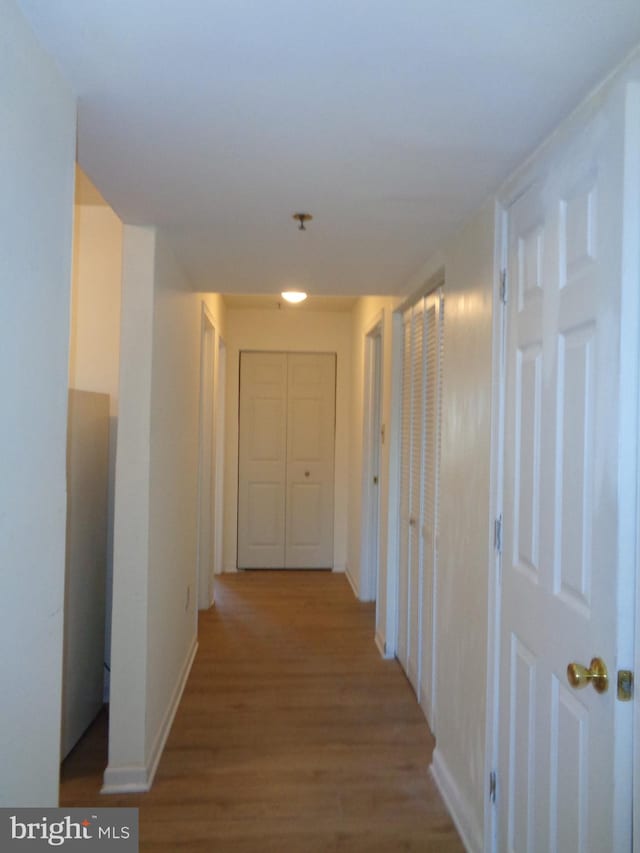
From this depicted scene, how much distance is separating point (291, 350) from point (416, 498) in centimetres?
284

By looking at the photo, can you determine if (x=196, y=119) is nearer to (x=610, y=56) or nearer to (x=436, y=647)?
(x=610, y=56)

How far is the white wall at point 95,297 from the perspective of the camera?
3004mm

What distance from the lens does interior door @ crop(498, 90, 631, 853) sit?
46.6 inches

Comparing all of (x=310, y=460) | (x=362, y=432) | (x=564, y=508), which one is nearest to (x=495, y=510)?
(x=564, y=508)

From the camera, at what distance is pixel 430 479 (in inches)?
114

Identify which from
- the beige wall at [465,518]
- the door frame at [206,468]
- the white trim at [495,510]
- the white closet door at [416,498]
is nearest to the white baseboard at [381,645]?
the white closet door at [416,498]

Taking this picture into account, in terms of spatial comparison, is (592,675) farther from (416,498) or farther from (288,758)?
(416,498)

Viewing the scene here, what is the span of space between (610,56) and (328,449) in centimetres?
472

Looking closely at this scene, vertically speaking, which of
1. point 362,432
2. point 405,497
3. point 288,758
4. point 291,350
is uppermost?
point 291,350

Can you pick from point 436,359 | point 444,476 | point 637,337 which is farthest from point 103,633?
point 637,337

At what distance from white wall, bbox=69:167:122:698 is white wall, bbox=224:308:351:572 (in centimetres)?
256

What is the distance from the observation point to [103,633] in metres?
3.01

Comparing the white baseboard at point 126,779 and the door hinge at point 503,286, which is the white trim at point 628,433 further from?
the white baseboard at point 126,779

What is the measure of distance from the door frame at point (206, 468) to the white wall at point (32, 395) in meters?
2.67
